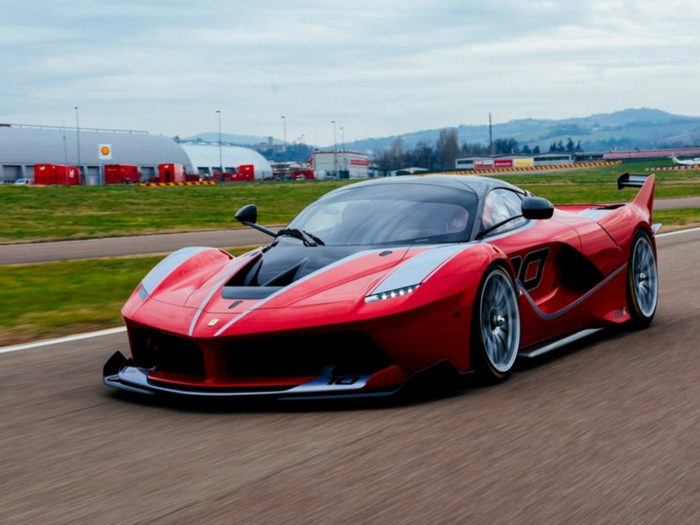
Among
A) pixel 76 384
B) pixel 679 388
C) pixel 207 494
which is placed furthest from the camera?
pixel 76 384

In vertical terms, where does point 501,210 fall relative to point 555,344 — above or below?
above

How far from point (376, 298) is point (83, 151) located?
98.2 meters

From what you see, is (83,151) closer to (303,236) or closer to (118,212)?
(118,212)

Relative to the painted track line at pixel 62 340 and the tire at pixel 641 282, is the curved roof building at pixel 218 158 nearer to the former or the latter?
the painted track line at pixel 62 340

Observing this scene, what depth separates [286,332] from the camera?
15.3 ft

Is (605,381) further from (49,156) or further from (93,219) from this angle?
(49,156)

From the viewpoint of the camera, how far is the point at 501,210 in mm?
6352

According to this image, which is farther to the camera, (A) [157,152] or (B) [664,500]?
(A) [157,152]

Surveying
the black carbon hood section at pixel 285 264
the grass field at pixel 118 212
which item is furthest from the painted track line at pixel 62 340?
the grass field at pixel 118 212

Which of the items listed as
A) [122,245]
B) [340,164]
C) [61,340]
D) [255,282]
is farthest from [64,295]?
[340,164]

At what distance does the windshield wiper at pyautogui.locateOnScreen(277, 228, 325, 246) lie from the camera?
19.2 feet

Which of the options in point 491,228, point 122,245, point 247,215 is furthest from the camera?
point 122,245

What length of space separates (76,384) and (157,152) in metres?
103

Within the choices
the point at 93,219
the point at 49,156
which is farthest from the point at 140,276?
the point at 49,156
